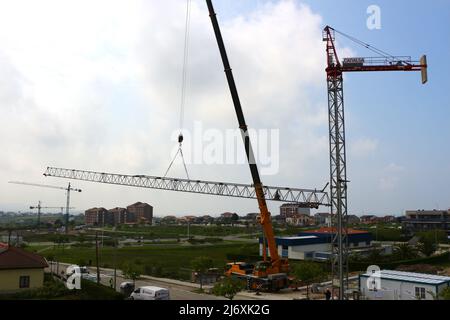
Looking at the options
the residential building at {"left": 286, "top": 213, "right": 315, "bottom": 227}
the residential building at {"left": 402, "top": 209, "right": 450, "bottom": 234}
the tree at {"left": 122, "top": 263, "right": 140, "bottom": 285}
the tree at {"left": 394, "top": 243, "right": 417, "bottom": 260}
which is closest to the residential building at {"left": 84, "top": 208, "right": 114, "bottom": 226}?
the residential building at {"left": 286, "top": 213, "right": 315, "bottom": 227}

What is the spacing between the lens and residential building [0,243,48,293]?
Result: 2205 cm

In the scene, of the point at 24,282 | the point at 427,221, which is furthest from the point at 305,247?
the point at 427,221

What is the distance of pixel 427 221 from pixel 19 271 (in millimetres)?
95983

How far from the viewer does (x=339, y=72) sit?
2877 centimetres

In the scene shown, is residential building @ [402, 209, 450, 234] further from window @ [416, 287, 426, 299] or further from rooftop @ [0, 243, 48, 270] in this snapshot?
rooftop @ [0, 243, 48, 270]

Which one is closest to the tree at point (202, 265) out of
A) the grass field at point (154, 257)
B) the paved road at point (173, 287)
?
the paved road at point (173, 287)

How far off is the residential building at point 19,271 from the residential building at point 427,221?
3476 inches

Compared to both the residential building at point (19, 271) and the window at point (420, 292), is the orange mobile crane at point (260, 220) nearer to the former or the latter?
the window at point (420, 292)

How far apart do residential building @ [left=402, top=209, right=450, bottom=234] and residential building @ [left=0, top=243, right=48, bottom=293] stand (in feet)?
290

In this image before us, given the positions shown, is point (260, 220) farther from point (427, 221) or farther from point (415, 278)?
point (427, 221)

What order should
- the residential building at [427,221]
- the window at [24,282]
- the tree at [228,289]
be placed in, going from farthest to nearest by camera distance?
the residential building at [427,221] < the window at [24,282] < the tree at [228,289]

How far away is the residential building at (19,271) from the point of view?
22.0 meters

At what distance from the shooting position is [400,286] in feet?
78.9
